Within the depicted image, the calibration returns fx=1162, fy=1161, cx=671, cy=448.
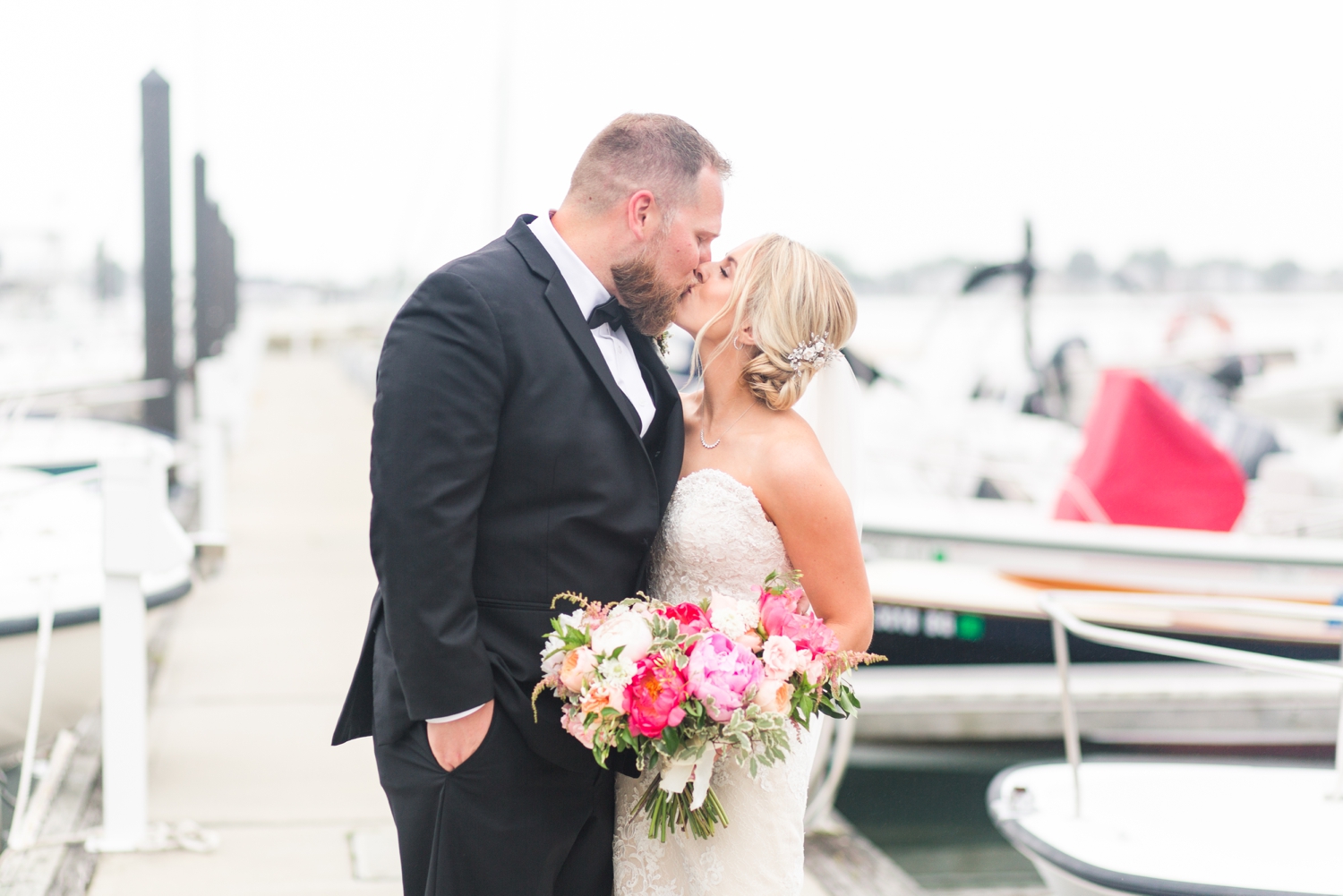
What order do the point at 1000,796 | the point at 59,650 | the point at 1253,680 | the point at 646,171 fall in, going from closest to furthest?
the point at 646,171
the point at 1000,796
the point at 59,650
the point at 1253,680

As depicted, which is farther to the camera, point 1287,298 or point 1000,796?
point 1287,298

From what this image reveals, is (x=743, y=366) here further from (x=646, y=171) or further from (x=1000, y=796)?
(x=1000, y=796)

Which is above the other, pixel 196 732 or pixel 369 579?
pixel 196 732

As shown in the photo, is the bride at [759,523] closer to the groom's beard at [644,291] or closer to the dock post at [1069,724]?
the groom's beard at [644,291]

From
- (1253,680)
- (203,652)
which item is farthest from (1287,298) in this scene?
(203,652)

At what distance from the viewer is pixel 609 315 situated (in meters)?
2.36

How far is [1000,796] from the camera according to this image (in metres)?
3.38

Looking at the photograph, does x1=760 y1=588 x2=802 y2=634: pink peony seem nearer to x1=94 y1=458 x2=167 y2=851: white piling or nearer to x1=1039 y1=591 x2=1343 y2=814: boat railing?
x1=1039 y1=591 x2=1343 y2=814: boat railing

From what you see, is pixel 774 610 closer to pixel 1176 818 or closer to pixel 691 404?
pixel 691 404

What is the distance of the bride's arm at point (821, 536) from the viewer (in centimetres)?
247

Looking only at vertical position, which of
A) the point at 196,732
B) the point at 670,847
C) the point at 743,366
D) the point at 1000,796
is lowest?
the point at 196,732

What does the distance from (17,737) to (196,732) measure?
2.66ft

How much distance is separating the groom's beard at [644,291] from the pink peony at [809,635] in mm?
695

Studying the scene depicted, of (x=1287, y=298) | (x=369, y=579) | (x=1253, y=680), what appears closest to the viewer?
(x=1253, y=680)
